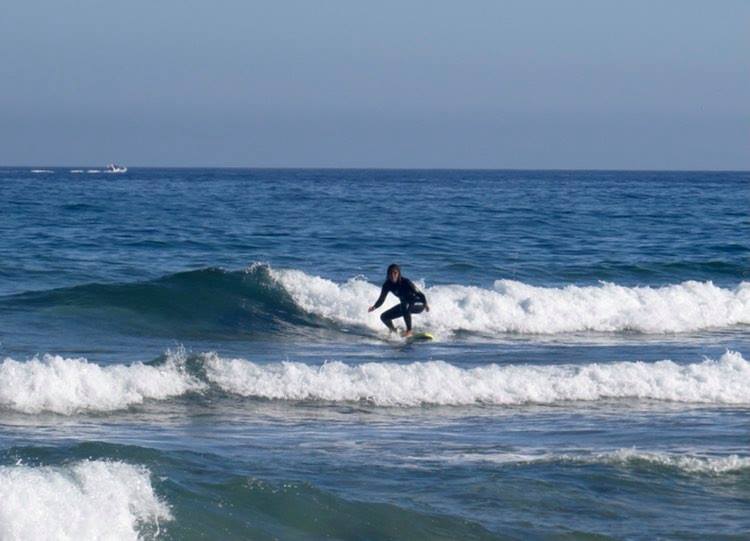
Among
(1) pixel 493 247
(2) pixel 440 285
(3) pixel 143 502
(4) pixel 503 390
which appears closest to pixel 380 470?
(3) pixel 143 502

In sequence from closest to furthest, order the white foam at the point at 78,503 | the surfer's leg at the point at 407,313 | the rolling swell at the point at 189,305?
the white foam at the point at 78,503
the surfer's leg at the point at 407,313
the rolling swell at the point at 189,305

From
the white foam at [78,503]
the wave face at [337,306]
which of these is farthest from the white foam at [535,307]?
the white foam at [78,503]

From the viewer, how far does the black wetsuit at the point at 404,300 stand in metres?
19.8

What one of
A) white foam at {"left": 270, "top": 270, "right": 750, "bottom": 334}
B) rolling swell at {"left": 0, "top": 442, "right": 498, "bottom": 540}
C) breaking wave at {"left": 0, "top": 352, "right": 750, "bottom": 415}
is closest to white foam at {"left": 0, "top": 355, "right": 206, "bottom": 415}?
breaking wave at {"left": 0, "top": 352, "right": 750, "bottom": 415}

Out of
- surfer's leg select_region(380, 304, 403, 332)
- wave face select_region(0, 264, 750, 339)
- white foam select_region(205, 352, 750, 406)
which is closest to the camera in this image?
white foam select_region(205, 352, 750, 406)

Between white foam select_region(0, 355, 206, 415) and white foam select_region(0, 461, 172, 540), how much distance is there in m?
4.31

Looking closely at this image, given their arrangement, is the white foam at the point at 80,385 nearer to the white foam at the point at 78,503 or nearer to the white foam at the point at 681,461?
the white foam at the point at 78,503

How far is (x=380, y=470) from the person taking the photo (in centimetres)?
1055

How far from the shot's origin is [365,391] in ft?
47.7

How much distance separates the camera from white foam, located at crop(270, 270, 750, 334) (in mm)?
21750

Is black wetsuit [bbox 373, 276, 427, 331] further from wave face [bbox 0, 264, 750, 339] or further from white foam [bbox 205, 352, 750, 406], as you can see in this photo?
white foam [bbox 205, 352, 750, 406]

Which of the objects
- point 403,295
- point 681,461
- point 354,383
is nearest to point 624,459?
point 681,461

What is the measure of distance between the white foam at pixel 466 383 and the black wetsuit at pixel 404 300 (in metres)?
4.15

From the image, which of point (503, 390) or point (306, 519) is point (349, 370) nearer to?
point (503, 390)
